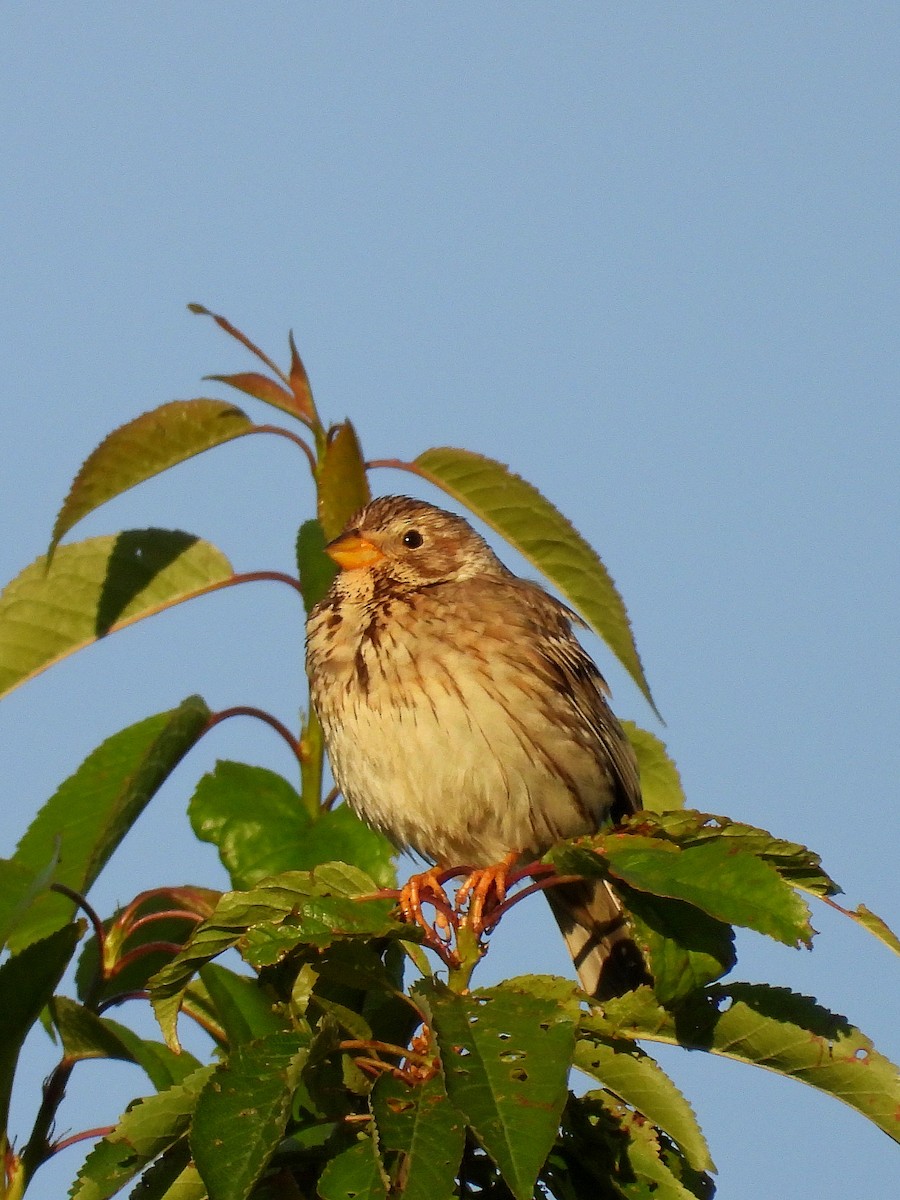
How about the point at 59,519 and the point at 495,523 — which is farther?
the point at 495,523

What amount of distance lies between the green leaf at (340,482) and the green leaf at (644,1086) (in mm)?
1770

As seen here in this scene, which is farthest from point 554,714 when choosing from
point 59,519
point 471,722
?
point 59,519

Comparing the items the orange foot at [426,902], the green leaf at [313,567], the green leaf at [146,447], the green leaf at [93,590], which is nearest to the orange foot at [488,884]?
the orange foot at [426,902]

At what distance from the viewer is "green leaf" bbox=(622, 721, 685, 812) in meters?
5.41

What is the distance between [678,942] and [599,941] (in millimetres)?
2954

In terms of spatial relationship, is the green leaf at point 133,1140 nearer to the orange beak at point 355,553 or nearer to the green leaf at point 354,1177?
the green leaf at point 354,1177

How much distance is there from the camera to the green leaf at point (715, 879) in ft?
10.8

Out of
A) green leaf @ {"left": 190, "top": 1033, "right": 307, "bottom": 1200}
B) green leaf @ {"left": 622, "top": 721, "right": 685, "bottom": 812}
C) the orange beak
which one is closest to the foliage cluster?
green leaf @ {"left": 190, "top": 1033, "right": 307, "bottom": 1200}

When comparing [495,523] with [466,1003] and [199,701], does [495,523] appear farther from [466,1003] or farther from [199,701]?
[466,1003]

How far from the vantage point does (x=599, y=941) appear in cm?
639

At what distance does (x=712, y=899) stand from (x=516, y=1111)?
0.61 meters

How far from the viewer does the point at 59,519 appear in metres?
4.66

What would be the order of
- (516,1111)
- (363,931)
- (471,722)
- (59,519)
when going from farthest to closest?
(471,722)
(59,519)
(363,931)
(516,1111)

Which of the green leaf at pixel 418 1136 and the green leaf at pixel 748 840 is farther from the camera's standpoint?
the green leaf at pixel 748 840
